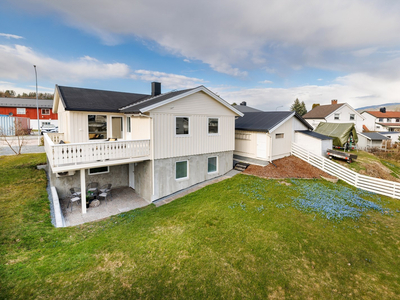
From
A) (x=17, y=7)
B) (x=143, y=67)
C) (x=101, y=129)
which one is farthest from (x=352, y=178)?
(x=17, y=7)

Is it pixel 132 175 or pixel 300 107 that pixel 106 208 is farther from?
pixel 300 107

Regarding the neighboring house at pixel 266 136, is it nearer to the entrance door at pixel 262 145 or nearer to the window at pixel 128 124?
the entrance door at pixel 262 145

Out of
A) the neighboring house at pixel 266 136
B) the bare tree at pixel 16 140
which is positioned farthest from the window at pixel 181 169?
the bare tree at pixel 16 140

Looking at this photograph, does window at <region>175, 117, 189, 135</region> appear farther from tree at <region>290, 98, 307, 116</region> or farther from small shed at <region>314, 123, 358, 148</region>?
tree at <region>290, 98, 307, 116</region>

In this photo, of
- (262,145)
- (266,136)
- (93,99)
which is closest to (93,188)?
(93,99)

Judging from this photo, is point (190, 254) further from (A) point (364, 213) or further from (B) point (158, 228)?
(A) point (364, 213)
